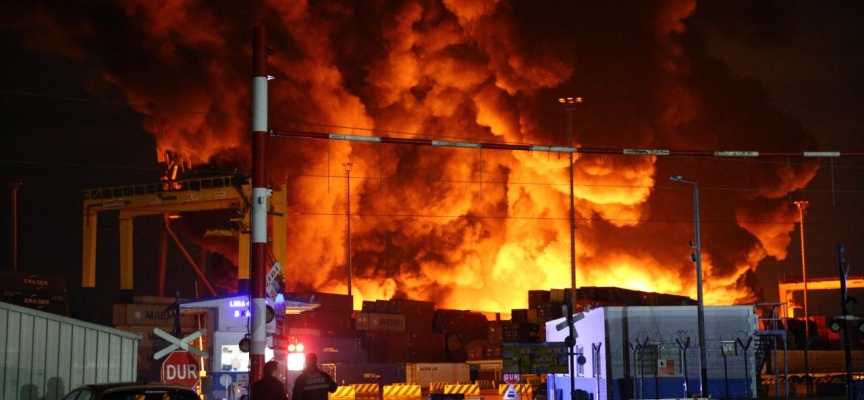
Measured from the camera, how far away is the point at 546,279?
83.6m

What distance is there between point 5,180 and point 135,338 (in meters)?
51.2

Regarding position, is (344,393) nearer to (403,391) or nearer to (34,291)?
(403,391)

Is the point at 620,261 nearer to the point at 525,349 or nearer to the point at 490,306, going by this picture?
the point at 490,306

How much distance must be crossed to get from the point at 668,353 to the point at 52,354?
19068 mm

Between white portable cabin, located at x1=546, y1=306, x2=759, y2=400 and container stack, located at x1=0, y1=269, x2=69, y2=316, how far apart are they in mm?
30820

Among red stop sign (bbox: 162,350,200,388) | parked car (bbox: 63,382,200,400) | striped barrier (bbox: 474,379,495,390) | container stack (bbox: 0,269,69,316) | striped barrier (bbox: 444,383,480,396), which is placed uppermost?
container stack (bbox: 0,269,69,316)

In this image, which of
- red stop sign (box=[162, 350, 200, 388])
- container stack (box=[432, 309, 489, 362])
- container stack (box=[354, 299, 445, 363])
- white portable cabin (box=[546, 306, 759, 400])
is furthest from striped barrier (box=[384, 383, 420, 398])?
red stop sign (box=[162, 350, 200, 388])

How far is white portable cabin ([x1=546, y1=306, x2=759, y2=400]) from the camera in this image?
29906mm

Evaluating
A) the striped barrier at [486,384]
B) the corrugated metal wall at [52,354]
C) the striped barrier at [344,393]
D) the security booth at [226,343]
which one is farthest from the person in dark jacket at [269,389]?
the striped barrier at [486,384]

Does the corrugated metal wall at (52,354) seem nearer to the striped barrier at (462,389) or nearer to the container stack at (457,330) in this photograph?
the striped barrier at (462,389)

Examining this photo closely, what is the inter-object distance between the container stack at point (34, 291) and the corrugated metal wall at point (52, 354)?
30911 millimetres

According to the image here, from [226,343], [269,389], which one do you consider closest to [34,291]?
[226,343]

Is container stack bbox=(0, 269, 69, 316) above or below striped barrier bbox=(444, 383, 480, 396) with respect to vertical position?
above

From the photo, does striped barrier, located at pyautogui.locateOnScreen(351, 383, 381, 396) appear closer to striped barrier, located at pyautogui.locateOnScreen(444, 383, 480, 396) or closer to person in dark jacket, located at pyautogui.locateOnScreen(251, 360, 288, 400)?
striped barrier, located at pyautogui.locateOnScreen(444, 383, 480, 396)
